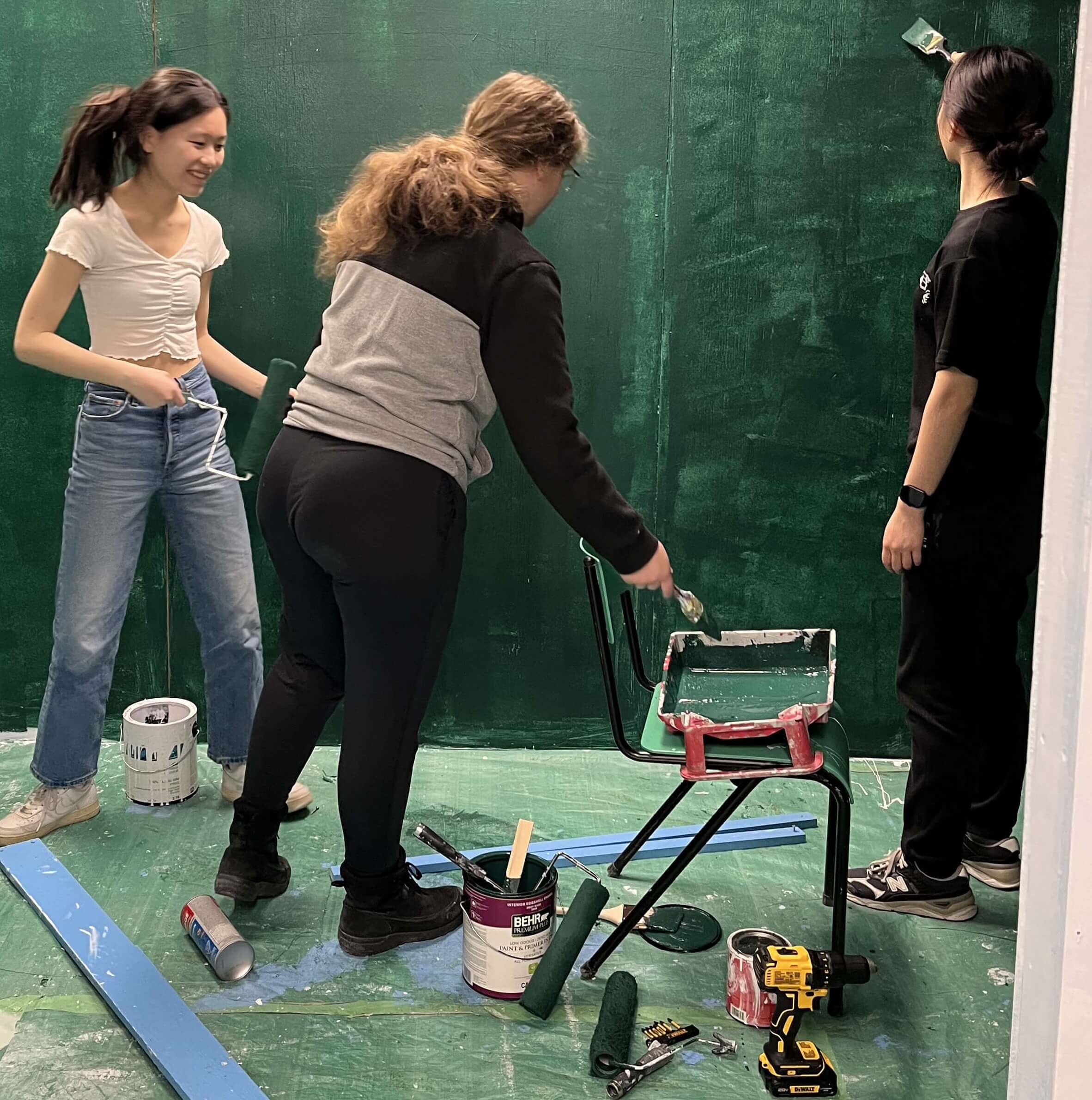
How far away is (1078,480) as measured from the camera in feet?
2.65

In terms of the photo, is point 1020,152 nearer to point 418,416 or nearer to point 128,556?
point 418,416

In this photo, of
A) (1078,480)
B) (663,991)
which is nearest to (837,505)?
(663,991)

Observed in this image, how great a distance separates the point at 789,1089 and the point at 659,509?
5.23 ft

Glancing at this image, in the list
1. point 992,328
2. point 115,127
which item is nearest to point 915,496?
point 992,328

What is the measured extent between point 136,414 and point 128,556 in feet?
1.06

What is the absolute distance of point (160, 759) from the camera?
9.55ft

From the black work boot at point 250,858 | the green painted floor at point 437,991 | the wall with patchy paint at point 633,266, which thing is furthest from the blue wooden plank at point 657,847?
the wall with patchy paint at point 633,266

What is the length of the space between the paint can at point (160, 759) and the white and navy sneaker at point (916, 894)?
5.05 ft

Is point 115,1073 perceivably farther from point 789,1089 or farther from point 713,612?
point 713,612

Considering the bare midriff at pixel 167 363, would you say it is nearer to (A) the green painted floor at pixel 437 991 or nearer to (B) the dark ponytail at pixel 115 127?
(B) the dark ponytail at pixel 115 127

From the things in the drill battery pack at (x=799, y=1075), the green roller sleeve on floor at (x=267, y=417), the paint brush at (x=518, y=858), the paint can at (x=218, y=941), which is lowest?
the drill battery pack at (x=799, y=1075)

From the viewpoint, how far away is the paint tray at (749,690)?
218 centimetres

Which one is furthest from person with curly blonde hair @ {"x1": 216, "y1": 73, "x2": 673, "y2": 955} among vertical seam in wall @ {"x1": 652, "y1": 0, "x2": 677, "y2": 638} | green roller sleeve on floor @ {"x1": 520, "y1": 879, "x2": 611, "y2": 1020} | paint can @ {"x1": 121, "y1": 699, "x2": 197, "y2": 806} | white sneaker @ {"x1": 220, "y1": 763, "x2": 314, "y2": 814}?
vertical seam in wall @ {"x1": 652, "y1": 0, "x2": 677, "y2": 638}

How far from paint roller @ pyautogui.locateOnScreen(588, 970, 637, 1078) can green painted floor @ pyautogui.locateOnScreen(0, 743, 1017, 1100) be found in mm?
32
